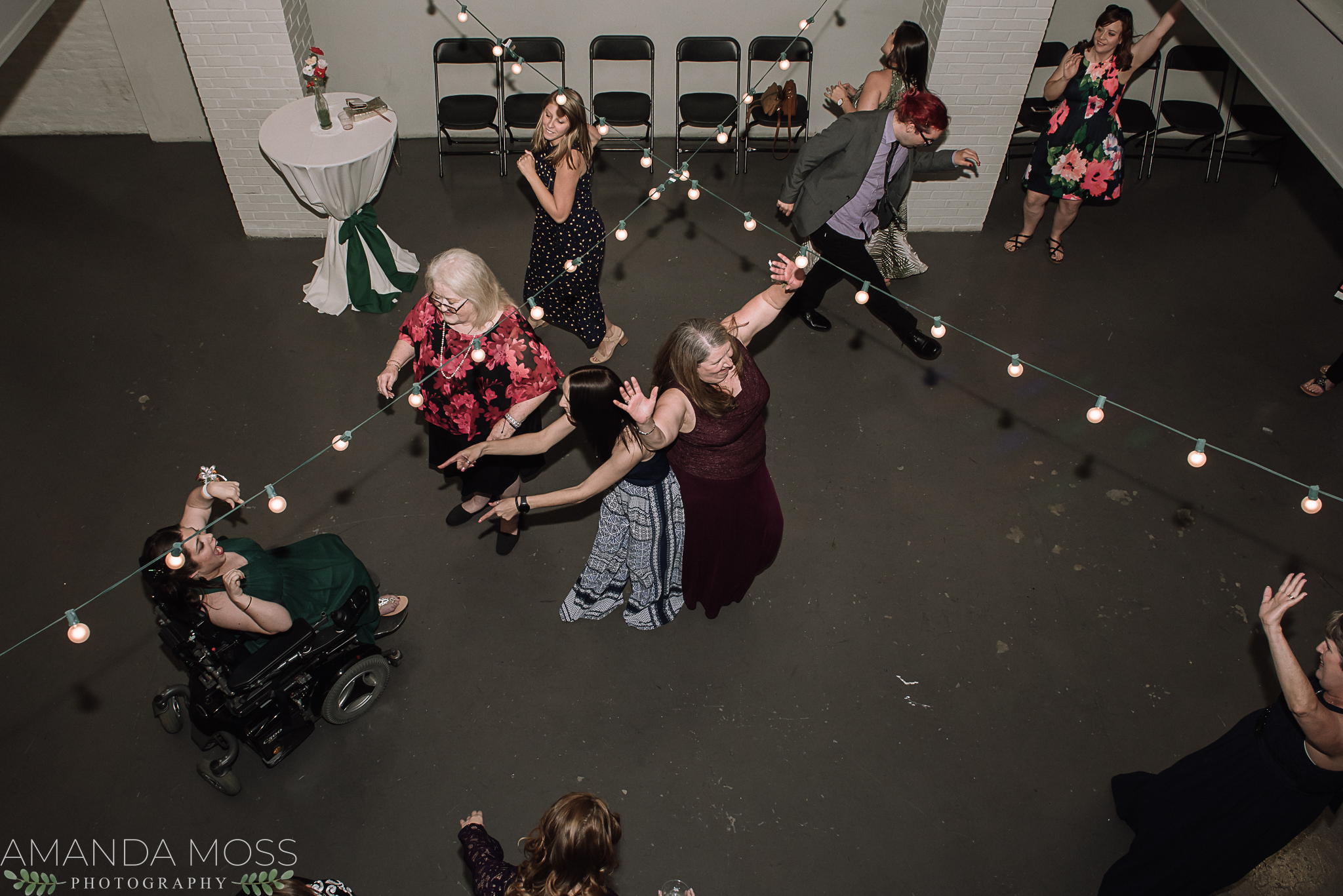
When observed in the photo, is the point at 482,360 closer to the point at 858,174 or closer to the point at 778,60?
the point at 858,174

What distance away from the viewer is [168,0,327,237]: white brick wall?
4875 millimetres

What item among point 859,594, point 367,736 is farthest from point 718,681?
point 367,736

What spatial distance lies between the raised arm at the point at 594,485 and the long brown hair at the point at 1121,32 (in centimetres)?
377

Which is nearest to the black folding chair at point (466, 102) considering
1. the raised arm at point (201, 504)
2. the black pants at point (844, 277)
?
the black pants at point (844, 277)

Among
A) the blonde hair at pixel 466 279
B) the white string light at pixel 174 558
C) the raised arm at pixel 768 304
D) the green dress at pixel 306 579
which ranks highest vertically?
the blonde hair at pixel 466 279

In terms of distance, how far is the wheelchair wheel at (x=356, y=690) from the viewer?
3232 mm

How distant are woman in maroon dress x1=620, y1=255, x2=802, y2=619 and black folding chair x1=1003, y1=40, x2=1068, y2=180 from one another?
369 centimetres

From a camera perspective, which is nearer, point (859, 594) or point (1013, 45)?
point (859, 594)

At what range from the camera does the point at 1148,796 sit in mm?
2986

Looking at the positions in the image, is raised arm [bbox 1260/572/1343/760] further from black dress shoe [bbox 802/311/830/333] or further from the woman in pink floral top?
black dress shoe [bbox 802/311/830/333]

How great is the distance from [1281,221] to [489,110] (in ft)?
18.4

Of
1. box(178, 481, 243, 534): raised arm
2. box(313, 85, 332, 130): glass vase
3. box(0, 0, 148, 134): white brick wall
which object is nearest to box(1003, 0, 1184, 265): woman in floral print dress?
box(313, 85, 332, 130): glass vase

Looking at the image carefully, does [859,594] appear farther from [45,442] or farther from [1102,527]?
[45,442]

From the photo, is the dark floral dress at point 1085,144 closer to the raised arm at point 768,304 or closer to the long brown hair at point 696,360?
the raised arm at point 768,304
